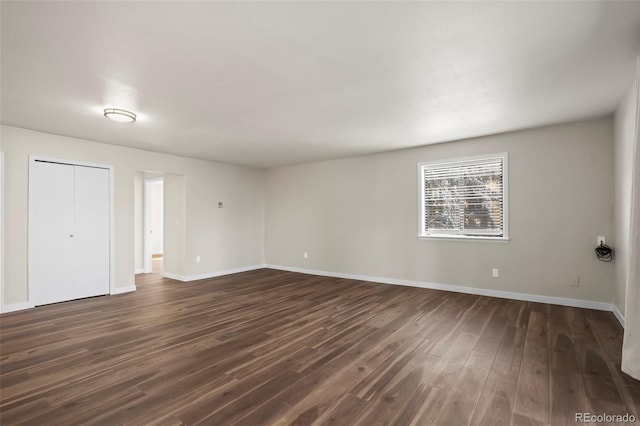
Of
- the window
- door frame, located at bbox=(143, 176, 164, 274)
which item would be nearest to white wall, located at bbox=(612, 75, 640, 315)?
the window

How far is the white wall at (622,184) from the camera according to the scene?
10.3 feet

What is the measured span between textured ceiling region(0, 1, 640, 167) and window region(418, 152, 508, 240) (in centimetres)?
82

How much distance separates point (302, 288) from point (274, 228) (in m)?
2.60

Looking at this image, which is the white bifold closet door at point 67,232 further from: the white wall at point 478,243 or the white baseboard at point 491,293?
the white baseboard at point 491,293

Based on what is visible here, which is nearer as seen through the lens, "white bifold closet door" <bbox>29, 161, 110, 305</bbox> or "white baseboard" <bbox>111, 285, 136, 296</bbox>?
"white bifold closet door" <bbox>29, 161, 110, 305</bbox>

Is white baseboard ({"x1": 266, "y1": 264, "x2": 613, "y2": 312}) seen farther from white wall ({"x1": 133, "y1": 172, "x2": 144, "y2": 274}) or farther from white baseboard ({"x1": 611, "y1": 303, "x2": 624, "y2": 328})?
white wall ({"x1": 133, "y1": 172, "x2": 144, "y2": 274})

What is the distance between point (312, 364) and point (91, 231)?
4589 mm

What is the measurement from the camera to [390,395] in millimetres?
2166

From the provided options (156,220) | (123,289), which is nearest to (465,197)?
(123,289)

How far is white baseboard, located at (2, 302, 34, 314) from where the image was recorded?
13.8ft

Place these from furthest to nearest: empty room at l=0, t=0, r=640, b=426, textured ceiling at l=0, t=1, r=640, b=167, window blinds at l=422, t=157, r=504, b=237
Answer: window blinds at l=422, t=157, r=504, b=237, empty room at l=0, t=0, r=640, b=426, textured ceiling at l=0, t=1, r=640, b=167

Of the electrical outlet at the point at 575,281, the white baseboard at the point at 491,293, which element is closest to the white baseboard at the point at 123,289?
the white baseboard at the point at 491,293

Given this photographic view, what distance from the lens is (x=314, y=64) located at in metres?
2.55

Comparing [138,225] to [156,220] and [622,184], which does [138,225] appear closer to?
[156,220]
